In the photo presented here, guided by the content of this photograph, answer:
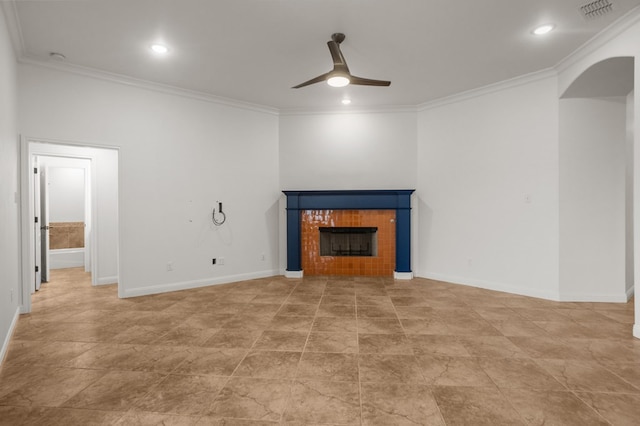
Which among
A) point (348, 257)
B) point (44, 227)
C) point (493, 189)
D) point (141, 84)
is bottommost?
point (348, 257)

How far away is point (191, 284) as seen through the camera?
4.67m

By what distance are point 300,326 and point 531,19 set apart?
144 inches

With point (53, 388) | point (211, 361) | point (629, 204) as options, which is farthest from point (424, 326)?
point (629, 204)

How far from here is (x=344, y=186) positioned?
555cm

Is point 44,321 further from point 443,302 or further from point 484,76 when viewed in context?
point 484,76

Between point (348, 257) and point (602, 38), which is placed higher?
point (602, 38)

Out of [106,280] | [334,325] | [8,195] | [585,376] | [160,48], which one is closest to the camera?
[585,376]

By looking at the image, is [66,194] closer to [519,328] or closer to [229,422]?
[229,422]

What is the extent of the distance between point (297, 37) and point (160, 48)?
60.5 inches

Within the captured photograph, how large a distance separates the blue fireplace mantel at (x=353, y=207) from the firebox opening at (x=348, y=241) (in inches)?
15.9

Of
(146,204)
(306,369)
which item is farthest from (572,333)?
(146,204)

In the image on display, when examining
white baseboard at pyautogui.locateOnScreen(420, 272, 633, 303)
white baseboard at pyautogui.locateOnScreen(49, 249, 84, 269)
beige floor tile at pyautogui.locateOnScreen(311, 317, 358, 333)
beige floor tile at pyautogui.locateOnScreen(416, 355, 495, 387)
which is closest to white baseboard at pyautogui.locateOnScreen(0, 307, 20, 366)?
beige floor tile at pyautogui.locateOnScreen(311, 317, 358, 333)

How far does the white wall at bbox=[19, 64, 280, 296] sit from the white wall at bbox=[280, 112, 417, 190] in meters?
0.34

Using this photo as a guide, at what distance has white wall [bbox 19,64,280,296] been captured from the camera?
3.82m
